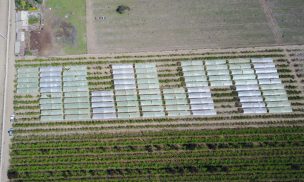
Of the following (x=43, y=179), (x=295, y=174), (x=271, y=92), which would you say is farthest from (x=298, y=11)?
(x=43, y=179)

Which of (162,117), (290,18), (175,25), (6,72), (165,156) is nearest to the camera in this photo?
(165,156)

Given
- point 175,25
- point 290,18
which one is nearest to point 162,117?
point 175,25

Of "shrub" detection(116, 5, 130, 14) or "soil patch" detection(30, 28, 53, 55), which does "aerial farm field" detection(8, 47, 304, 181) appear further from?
"shrub" detection(116, 5, 130, 14)

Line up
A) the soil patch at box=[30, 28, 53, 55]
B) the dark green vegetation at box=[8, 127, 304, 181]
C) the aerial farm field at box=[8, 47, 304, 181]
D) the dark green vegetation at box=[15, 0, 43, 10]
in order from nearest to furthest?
the dark green vegetation at box=[8, 127, 304, 181] < the aerial farm field at box=[8, 47, 304, 181] < the soil patch at box=[30, 28, 53, 55] < the dark green vegetation at box=[15, 0, 43, 10]

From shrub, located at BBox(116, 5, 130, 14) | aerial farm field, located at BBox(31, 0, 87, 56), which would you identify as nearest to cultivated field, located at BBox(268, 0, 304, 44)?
shrub, located at BBox(116, 5, 130, 14)

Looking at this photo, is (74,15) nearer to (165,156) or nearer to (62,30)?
(62,30)

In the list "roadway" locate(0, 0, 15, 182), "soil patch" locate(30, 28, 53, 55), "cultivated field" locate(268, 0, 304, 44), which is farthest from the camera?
"cultivated field" locate(268, 0, 304, 44)

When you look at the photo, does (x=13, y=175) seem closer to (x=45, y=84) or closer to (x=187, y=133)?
(x=45, y=84)
